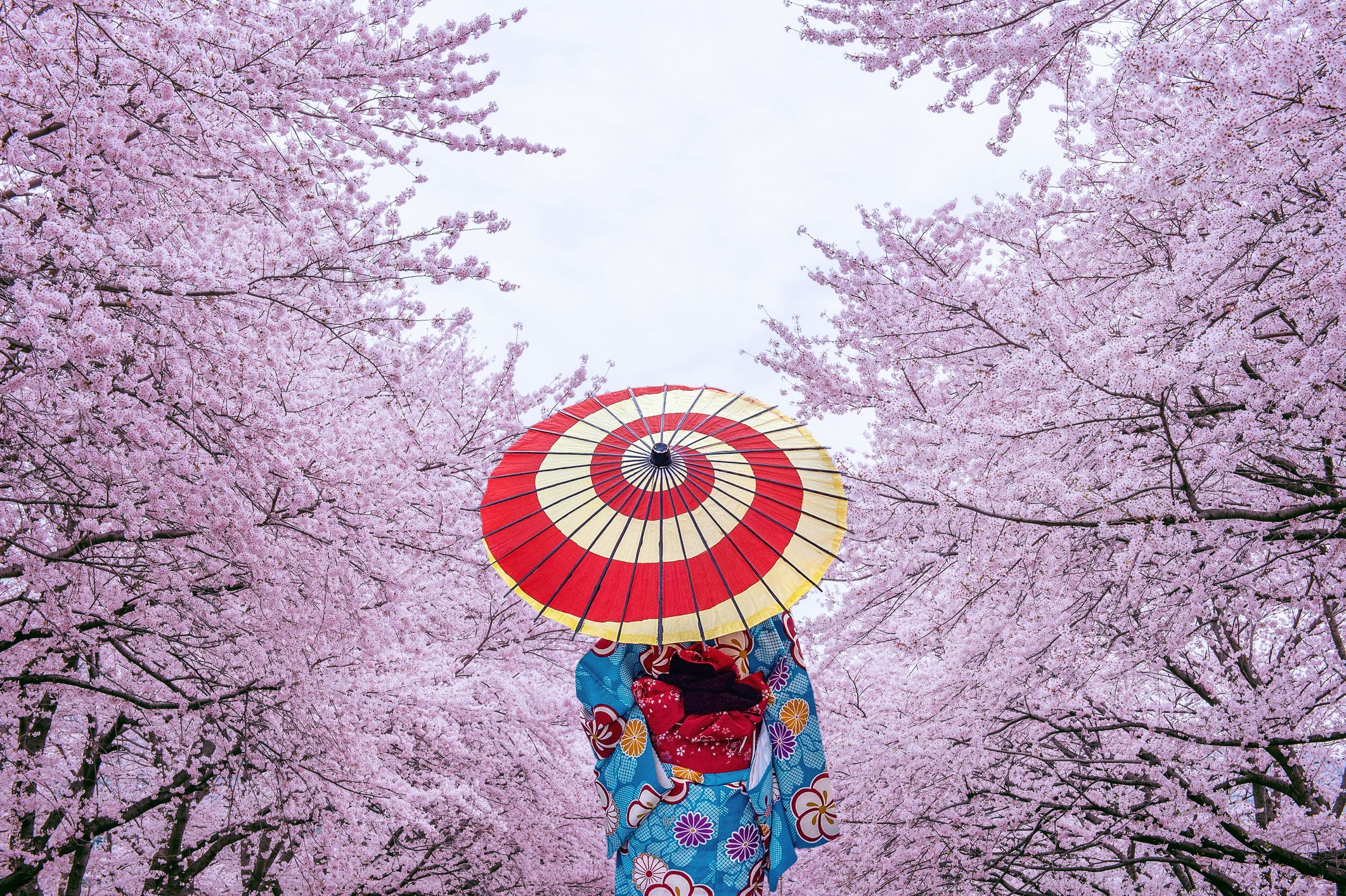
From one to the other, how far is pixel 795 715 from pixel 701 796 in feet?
1.36

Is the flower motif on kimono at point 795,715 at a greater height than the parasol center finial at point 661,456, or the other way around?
the parasol center finial at point 661,456

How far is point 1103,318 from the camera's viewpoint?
3764mm

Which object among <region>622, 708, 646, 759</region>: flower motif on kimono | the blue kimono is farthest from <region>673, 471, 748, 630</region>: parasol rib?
<region>622, 708, 646, 759</region>: flower motif on kimono

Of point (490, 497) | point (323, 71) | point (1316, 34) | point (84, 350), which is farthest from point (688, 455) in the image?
point (323, 71)

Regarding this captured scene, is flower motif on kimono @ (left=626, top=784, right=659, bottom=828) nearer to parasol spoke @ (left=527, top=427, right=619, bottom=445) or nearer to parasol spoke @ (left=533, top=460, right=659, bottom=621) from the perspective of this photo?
parasol spoke @ (left=533, top=460, right=659, bottom=621)

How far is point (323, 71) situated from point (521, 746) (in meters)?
4.75

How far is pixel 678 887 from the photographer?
8.61 feet

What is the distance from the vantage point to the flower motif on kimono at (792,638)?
2.95 metres

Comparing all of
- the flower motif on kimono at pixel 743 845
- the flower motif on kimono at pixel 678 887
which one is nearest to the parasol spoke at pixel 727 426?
the flower motif on kimono at pixel 743 845

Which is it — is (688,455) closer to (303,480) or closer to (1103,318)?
(303,480)

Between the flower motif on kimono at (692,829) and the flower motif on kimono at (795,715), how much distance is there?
1.34 ft

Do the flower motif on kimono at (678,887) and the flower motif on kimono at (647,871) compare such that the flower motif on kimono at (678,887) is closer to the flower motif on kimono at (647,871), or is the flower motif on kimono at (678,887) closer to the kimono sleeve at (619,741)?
the flower motif on kimono at (647,871)

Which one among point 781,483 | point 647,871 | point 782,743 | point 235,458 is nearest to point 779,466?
point 781,483

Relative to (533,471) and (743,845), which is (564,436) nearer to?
(533,471)
